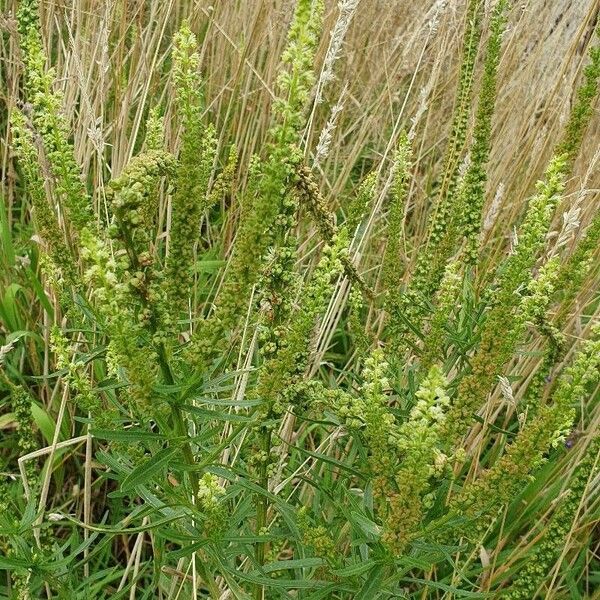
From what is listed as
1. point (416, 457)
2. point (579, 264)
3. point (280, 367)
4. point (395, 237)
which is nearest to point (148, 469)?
point (280, 367)

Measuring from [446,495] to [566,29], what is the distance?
3010mm

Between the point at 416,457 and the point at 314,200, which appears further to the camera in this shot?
the point at 314,200

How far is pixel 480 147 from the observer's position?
2.44 metres

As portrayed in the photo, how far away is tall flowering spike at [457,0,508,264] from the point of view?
7.68 feet

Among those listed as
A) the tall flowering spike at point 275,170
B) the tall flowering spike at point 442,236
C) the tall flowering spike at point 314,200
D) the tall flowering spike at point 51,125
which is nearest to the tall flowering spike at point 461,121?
the tall flowering spike at point 442,236

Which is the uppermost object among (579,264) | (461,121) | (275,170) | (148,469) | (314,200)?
(275,170)

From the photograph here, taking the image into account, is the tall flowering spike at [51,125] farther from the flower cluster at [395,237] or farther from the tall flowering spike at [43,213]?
the flower cluster at [395,237]

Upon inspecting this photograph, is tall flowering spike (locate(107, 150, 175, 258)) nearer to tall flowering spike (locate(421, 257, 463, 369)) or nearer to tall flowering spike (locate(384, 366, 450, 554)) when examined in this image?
tall flowering spike (locate(384, 366, 450, 554))

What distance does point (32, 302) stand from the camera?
362 cm

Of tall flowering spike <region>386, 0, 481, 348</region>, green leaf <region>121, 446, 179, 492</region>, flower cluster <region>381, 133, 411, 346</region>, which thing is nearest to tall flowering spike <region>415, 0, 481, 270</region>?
tall flowering spike <region>386, 0, 481, 348</region>

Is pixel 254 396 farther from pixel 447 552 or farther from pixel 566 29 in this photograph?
pixel 566 29

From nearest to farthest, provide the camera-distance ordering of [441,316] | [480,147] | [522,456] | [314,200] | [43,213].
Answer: [522,456], [314,200], [43,213], [441,316], [480,147]

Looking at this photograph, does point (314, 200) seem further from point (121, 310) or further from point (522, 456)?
point (522, 456)

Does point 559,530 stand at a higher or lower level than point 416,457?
lower
